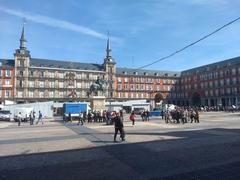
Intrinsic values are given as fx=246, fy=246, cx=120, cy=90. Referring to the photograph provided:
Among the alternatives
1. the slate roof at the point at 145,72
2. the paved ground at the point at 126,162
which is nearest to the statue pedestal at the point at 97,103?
the paved ground at the point at 126,162

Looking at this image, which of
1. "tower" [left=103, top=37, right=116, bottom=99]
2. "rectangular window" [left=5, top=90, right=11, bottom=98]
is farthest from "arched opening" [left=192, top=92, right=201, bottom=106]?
"rectangular window" [left=5, top=90, right=11, bottom=98]

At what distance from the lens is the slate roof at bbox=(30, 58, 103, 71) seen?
3415 inches

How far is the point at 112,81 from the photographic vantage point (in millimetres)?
95812

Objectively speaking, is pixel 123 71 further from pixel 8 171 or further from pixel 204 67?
pixel 8 171

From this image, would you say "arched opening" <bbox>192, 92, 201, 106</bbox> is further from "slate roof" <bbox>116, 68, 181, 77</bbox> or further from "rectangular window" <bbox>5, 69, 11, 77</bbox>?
"rectangular window" <bbox>5, 69, 11, 77</bbox>

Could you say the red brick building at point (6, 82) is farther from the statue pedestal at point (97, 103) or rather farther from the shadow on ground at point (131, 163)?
the shadow on ground at point (131, 163)

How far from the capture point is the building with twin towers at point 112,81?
80938 mm

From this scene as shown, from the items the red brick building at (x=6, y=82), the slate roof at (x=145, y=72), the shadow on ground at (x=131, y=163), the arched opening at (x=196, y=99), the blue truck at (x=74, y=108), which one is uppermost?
the slate roof at (x=145, y=72)

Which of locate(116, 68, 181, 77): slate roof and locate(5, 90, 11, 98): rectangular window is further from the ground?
locate(116, 68, 181, 77): slate roof

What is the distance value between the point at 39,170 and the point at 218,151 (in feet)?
23.1

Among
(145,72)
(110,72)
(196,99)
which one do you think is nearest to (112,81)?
(110,72)

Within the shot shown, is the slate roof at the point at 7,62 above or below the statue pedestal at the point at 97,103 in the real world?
above

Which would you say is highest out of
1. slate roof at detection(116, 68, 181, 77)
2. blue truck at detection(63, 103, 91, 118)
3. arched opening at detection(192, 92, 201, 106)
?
slate roof at detection(116, 68, 181, 77)

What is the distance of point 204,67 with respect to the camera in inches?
3912
